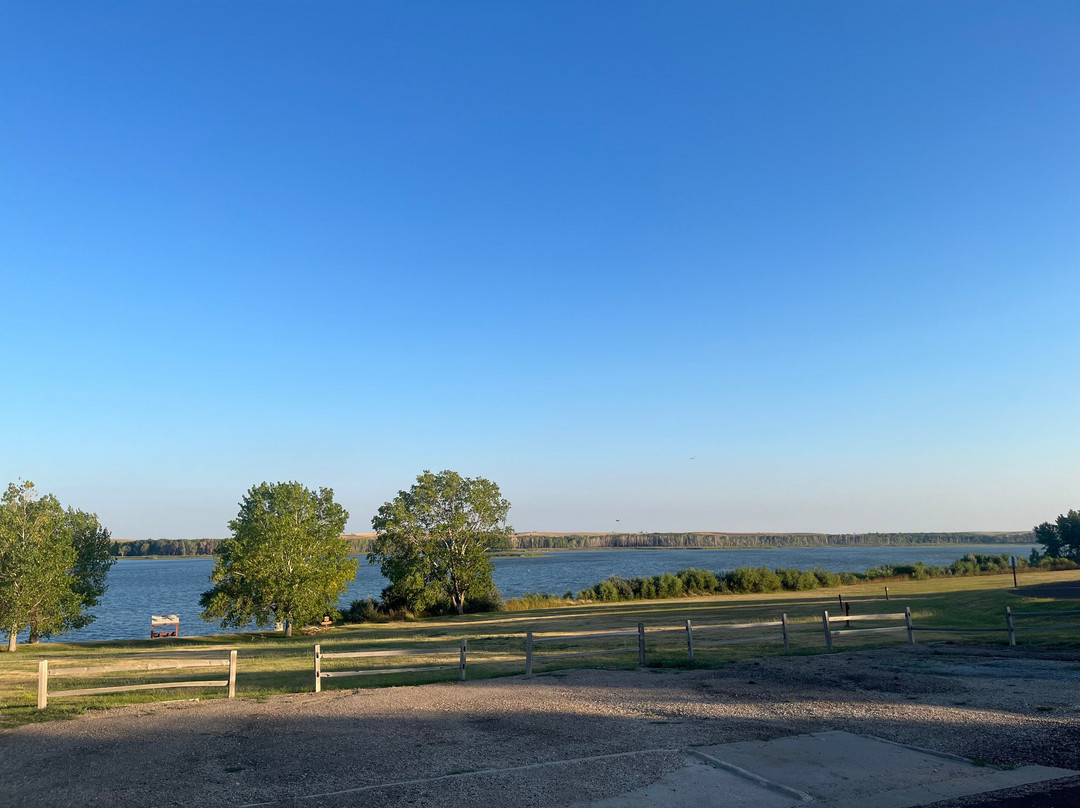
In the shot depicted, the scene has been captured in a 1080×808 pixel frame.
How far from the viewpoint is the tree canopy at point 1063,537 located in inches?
2963

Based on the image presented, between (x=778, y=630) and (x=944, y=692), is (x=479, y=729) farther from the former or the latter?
(x=778, y=630)

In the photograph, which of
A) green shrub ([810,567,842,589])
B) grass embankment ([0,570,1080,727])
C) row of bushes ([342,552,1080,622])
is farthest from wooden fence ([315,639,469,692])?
green shrub ([810,567,842,589])

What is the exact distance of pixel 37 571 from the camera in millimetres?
36656

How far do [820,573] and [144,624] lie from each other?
6258 centimetres

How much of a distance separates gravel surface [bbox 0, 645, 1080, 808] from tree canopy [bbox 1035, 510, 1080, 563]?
7405 cm

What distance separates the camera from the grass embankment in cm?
1787

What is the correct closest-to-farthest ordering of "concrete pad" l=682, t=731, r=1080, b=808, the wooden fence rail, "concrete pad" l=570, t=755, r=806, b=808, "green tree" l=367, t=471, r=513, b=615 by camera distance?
1. "concrete pad" l=570, t=755, r=806, b=808
2. "concrete pad" l=682, t=731, r=1080, b=808
3. the wooden fence rail
4. "green tree" l=367, t=471, r=513, b=615

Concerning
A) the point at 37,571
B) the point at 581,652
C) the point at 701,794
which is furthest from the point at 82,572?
the point at 701,794

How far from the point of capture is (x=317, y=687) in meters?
15.9

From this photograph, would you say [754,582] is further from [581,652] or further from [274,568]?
[581,652]

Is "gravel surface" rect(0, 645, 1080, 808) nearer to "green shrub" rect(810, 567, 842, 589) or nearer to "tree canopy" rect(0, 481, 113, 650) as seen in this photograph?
"tree canopy" rect(0, 481, 113, 650)

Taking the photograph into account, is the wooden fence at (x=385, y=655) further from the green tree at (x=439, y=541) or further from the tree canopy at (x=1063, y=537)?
the tree canopy at (x=1063, y=537)

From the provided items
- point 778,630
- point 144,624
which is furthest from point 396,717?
point 144,624

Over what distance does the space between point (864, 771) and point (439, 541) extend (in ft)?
157
